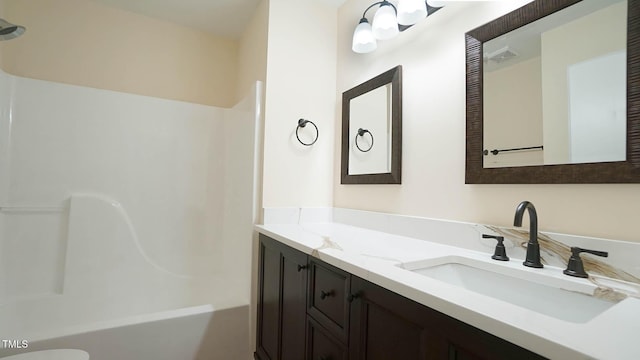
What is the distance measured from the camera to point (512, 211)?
1.02m

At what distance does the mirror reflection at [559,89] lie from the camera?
808 mm

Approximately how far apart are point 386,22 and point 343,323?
4.71 feet

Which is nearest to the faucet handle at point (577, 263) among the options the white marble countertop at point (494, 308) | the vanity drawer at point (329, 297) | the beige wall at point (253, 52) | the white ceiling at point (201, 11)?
the white marble countertop at point (494, 308)

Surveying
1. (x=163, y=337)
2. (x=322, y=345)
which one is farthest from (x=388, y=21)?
(x=163, y=337)

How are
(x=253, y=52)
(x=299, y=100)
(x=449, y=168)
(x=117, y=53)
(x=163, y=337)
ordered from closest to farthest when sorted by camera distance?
(x=449, y=168) → (x=163, y=337) → (x=299, y=100) → (x=253, y=52) → (x=117, y=53)

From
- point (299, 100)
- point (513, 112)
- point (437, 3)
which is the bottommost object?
point (513, 112)

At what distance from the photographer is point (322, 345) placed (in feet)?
3.41

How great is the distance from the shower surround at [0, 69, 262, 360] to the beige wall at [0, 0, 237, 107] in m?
0.22

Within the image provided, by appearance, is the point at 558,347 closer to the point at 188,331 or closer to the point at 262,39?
the point at 188,331

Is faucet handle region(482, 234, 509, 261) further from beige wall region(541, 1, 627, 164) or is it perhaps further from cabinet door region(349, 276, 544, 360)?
cabinet door region(349, 276, 544, 360)

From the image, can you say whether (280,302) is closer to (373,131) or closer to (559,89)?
(373,131)

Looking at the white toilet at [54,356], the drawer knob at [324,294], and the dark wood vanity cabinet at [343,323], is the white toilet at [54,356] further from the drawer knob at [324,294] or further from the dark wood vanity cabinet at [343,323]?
the drawer knob at [324,294]

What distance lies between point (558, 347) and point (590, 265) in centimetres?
57

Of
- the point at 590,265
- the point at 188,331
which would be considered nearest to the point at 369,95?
the point at 590,265
